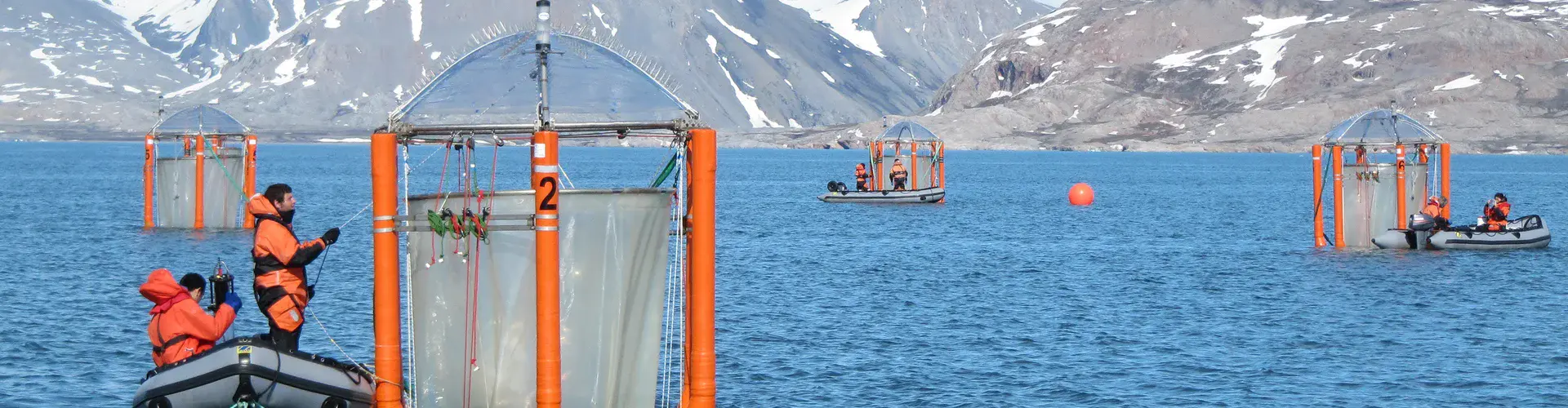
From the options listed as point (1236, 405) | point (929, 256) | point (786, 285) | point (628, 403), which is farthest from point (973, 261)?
point (628, 403)

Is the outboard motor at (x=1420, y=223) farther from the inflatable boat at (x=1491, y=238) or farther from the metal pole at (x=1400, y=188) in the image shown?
the inflatable boat at (x=1491, y=238)

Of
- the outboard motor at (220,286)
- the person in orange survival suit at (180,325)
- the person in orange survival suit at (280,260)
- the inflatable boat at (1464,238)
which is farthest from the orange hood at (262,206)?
the inflatable boat at (1464,238)

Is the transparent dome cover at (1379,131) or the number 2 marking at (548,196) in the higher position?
the transparent dome cover at (1379,131)

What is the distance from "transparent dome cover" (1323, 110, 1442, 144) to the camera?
4525cm

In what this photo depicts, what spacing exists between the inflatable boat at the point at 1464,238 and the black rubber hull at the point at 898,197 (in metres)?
31.3

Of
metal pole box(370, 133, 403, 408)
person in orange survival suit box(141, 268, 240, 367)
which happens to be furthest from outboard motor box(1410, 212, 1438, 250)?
person in orange survival suit box(141, 268, 240, 367)

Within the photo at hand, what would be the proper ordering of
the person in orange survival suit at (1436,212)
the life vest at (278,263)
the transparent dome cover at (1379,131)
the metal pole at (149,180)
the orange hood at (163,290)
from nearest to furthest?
the life vest at (278,263) → the orange hood at (163,290) → the transparent dome cover at (1379,131) → the person in orange survival suit at (1436,212) → the metal pole at (149,180)

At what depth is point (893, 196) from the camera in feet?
249

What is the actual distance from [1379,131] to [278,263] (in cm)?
3561

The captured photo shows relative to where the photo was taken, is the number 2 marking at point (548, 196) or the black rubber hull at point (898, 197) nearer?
the number 2 marking at point (548, 196)

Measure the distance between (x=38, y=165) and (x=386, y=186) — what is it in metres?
141

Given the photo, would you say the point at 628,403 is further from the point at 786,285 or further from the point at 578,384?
the point at 786,285

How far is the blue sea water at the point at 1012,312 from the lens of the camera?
24219mm

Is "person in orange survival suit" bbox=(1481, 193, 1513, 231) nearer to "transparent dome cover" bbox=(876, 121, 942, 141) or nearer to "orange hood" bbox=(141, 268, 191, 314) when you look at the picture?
"transparent dome cover" bbox=(876, 121, 942, 141)
